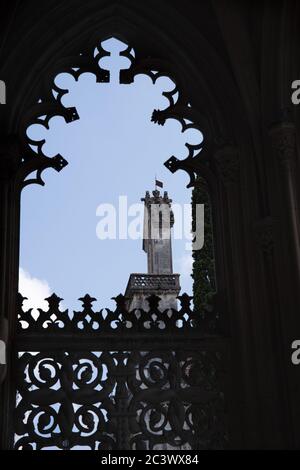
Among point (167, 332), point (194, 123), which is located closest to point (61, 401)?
point (167, 332)

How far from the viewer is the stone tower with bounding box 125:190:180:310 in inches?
845

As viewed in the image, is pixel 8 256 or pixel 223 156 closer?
pixel 8 256

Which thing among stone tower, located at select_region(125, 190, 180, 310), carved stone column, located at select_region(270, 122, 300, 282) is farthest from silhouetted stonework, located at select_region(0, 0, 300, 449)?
stone tower, located at select_region(125, 190, 180, 310)

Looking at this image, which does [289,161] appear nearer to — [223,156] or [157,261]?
[223,156]

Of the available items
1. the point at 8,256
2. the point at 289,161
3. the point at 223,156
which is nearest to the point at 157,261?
the point at 223,156

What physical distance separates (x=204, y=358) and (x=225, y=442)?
684mm

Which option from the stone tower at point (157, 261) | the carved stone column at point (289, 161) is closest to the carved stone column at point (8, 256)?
the carved stone column at point (289, 161)

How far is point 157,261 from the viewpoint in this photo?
2945 centimetres

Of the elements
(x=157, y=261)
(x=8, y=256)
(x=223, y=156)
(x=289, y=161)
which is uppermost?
(x=157, y=261)

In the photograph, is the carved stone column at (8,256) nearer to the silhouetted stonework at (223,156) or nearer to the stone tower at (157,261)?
the silhouetted stonework at (223,156)

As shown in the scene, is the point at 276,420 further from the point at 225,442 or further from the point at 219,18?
the point at 219,18

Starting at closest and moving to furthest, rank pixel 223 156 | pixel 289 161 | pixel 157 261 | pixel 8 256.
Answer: pixel 8 256
pixel 289 161
pixel 223 156
pixel 157 261

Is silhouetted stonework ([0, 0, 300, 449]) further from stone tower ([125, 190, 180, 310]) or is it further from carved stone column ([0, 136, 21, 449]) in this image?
stone tower ([125, 190, 180, 310])

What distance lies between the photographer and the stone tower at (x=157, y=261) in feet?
70.4
